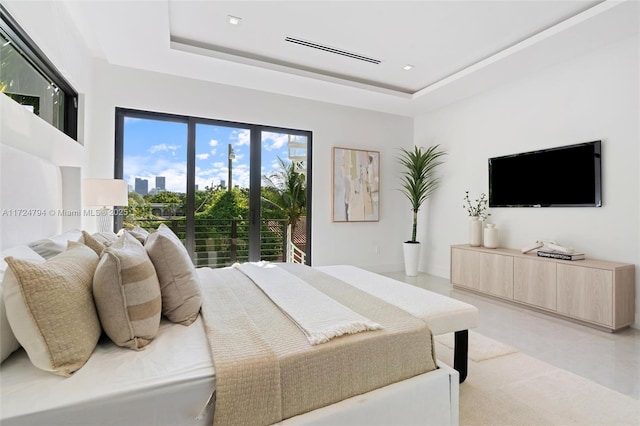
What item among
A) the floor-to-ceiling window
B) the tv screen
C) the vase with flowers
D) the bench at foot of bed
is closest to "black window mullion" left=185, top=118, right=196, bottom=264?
the floor-to-ceiling window

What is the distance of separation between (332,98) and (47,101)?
326 cm

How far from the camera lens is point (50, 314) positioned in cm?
100

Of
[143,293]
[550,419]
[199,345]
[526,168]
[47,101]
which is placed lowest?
[550,419]

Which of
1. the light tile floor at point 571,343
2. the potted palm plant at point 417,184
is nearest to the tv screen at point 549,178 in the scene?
the potted palm plant at point 417,184

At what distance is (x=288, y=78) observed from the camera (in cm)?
393

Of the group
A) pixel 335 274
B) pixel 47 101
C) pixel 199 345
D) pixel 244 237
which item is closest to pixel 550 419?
pixel 335 274

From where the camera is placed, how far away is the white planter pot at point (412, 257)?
5.02m

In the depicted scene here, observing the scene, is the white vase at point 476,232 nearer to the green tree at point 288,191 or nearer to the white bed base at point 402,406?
the green tree at point 288,191

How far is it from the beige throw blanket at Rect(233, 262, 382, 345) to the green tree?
2.39 meters

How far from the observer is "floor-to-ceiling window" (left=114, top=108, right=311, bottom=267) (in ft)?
12.9

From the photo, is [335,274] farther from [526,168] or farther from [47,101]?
[526,168]

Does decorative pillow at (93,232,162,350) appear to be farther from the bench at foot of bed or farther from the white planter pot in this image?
the white planter pot

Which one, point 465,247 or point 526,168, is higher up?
point 526,168

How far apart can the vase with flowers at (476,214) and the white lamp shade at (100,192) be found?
4132mm
